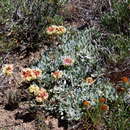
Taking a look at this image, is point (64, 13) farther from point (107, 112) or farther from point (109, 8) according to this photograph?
point (107, 112)

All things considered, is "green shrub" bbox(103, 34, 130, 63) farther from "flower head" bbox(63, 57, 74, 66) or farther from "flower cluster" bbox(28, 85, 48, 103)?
"flower cluster" bbox(28, 85, 48, 103)

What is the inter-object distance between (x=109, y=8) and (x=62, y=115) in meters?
2.34

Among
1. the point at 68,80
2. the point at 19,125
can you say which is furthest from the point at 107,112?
the point at 19,125

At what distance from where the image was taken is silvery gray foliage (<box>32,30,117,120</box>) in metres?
4.05

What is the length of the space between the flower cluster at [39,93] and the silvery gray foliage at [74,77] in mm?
145

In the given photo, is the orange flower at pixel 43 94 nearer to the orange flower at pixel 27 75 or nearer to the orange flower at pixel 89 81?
the orange flower at pixel 27 75

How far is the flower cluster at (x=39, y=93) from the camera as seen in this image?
13.1 ft

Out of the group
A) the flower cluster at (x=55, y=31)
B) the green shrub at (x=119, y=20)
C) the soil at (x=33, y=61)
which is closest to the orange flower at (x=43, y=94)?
the soil at (x=33, y=61)

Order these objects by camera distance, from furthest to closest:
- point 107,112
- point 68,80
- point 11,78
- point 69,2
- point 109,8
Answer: point 69,2
point 109,8
point 11,78
point 68,80
point 107,112

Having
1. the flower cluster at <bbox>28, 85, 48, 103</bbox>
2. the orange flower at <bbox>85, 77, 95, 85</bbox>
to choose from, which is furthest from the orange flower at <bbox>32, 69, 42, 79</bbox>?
the orange flower at <bbox>85, 77, 95, 85</bbox>

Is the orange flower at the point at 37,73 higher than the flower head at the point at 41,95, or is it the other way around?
the orange flower at the point at 37,73

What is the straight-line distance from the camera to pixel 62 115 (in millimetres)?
4070

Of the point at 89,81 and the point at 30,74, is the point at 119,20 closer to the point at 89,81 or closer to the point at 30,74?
the point at 89,81

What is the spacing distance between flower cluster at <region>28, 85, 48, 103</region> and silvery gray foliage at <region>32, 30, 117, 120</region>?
0.14 meters
